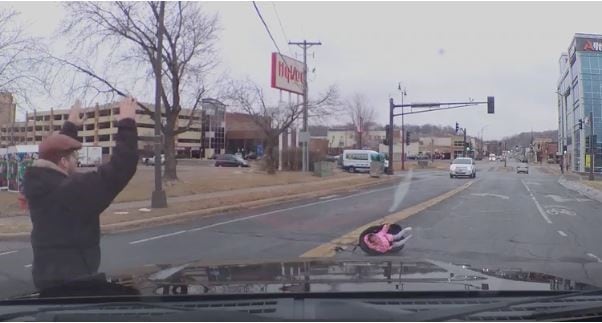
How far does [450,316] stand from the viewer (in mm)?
Result: 2820

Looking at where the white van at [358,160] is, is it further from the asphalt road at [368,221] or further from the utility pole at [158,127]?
the utility pole at [158,127]

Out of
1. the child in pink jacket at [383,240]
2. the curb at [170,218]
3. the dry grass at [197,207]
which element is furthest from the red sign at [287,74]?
the child in pink jacket at [383,240]

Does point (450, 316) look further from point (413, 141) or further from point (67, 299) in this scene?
point (413, 141)

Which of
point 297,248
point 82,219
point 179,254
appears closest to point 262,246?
point 297,248

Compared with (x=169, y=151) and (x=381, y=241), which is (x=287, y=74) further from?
(x=381, y=241)

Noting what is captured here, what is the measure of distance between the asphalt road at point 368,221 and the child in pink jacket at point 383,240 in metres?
0.38

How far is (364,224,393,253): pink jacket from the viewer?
6941mm

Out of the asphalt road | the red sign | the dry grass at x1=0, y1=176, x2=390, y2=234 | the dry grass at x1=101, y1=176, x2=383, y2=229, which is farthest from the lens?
the red sign

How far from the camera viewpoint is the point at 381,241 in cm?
700

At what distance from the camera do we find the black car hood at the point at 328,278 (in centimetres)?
346

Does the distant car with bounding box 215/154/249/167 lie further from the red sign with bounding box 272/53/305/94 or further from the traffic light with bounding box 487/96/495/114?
the traffic light with bounding box 487/96/495/114

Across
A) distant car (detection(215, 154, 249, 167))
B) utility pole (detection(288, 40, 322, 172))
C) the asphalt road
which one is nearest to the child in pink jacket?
the asphalt road

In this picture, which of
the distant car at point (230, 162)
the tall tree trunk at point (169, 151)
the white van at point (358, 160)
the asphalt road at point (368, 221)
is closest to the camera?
the asphalt road at point (368, 221)

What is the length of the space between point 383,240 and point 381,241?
29 millimetres
